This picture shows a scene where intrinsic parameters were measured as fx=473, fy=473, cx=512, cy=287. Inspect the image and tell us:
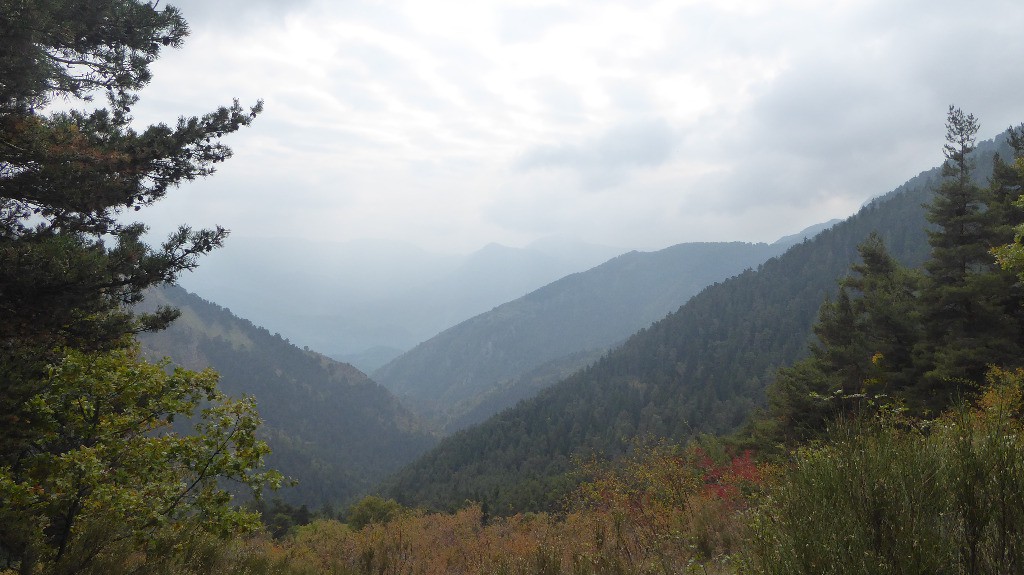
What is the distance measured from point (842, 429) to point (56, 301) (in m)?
9.37

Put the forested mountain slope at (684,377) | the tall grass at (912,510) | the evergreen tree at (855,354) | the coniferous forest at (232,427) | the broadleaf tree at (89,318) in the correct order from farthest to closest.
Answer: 1. the forested mountain slope at (684,377)
2. the evergreen tree at (855,354)
3. the broadleaf tree at (89,318)
4. the coniferous forest at (232,427)
5. the tall grass at (912,510)

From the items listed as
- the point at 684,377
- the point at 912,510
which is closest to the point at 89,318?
the point at 912,510

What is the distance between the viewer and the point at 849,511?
2797 millimetres

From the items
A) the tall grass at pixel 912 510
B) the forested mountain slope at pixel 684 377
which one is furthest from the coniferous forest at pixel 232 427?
the forested mountain slope at pixel 684 377

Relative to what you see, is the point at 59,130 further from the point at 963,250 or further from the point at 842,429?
the point at 963,250

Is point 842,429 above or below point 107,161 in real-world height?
below

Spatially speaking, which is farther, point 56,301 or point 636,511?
point 636,511

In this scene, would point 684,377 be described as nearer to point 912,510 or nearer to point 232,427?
point 232,427

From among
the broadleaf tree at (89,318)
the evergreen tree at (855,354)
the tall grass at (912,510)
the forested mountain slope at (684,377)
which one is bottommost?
the forested mountain slope at (684,377)

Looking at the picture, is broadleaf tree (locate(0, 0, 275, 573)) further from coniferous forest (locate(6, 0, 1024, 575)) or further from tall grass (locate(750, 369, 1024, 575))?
tall grass (locate(750, 369, 1024, 575))

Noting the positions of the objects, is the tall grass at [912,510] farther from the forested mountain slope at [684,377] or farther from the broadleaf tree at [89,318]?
the forested mountain slope at [684,377]

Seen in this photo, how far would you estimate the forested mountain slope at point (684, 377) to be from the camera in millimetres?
104688

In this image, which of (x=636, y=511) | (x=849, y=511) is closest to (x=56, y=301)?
(x=849, y=511)

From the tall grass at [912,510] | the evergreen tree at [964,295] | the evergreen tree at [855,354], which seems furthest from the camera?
the evergreen tree at [855,354]
